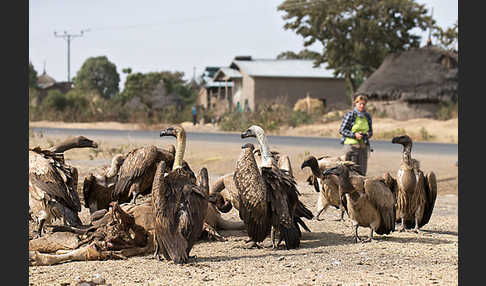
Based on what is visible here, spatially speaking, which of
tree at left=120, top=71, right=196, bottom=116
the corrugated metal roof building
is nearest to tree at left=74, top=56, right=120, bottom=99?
tree at left=120, top=71, right=196, bottom=116

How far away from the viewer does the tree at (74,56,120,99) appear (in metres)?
81.1

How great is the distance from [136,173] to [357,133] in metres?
3.90

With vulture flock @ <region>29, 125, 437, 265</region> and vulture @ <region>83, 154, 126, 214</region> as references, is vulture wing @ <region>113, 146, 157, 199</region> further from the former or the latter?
vulture @ <region>83, 154, 126, 214</region>

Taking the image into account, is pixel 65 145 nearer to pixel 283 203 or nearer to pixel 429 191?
pixel 283 203

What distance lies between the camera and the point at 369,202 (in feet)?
24.9

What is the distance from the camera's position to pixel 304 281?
5.62 metres

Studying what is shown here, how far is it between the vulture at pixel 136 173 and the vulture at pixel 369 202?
90.4 inches

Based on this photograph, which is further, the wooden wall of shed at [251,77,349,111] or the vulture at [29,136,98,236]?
the wooden wall of shed at [251,77,349,111]

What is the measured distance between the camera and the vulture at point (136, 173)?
829 cm

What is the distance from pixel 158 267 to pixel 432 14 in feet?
135

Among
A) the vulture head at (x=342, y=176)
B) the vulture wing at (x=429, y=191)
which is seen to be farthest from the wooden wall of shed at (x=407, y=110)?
the vulture head at (x=342, y=176)

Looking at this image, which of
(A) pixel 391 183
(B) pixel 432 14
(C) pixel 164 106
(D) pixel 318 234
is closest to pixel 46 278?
(D) pixel 318 234

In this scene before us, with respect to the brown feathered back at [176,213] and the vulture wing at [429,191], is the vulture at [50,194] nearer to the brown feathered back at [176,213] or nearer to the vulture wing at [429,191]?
the brown feathered back at [176,213]

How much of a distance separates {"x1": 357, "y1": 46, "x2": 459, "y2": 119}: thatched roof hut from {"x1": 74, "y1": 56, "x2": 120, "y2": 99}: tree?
46963 mm
